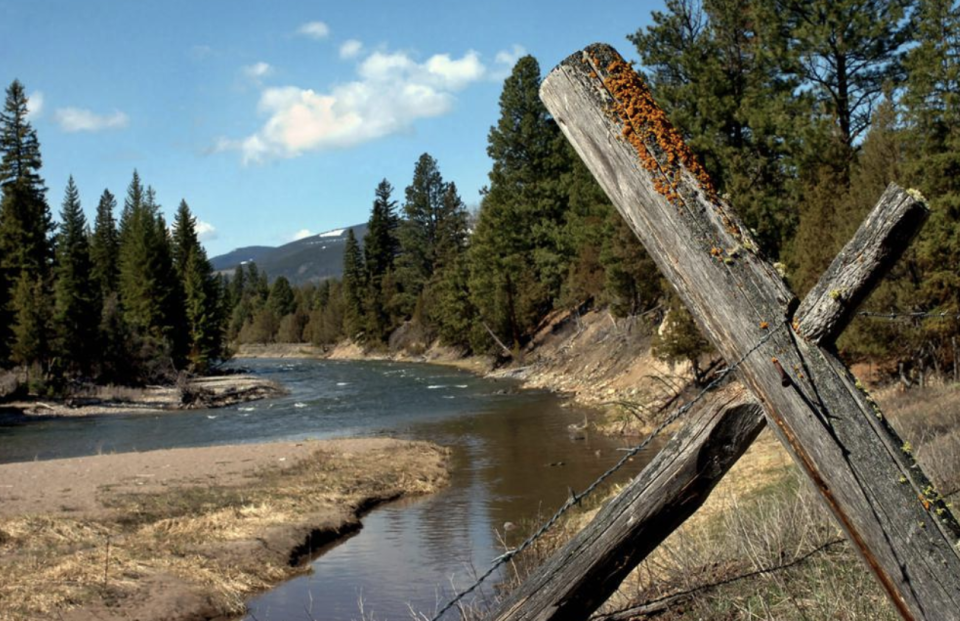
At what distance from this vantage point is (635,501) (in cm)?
299

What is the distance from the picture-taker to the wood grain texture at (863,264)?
2.63m

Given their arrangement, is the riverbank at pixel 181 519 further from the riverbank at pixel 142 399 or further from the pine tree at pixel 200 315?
the pine tree at pixel 200 315

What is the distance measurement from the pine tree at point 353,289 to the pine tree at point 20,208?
31600mm

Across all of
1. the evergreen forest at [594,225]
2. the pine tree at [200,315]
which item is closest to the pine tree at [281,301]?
the evergreen forest at [594,225]

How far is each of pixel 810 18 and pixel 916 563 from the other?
27934 mm

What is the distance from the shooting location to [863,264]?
267 cm

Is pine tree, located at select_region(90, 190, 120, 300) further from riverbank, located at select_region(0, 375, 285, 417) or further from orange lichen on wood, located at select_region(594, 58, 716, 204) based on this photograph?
orange lichen on wood, located at select_region(594, 58, 716, 204)

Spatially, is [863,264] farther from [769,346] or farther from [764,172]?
[764,172]

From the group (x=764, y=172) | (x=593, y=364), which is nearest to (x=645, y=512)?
(x=764, y=172)

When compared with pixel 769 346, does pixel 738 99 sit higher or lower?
higher

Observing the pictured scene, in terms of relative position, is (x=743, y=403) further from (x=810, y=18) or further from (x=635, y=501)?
(x=810, y=18)

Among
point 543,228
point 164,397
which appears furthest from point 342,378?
point 543,228

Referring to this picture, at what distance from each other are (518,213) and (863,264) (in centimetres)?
5269

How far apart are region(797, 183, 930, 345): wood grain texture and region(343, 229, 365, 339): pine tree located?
8060 cm
